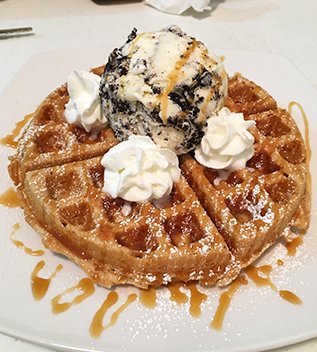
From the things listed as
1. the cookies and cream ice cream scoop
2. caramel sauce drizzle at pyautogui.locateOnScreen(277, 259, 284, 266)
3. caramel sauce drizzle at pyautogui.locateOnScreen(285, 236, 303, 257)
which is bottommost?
caramel sauce drizzle at pyautogui.locateOnScreen(277, 259, 284, 266)

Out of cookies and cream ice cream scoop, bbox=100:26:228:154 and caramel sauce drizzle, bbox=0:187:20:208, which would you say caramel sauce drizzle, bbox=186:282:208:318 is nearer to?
cookies and cream ice cream scoop, bbox=100:26:228:154

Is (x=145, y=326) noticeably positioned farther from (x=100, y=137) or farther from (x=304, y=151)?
(x=304, y=151)

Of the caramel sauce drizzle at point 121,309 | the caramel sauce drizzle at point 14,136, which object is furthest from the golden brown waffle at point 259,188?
the caramel sauce drizzle at point 14,136

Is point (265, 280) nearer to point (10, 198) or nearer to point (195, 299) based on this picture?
point (195, 299)

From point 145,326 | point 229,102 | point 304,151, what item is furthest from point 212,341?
point 229,102

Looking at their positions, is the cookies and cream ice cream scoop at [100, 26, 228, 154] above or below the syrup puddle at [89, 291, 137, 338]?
above

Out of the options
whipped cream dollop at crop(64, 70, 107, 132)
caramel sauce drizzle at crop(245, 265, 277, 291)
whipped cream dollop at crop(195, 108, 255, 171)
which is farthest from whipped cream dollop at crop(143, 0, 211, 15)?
caramel sauce drizzle at crop(245, 265, 277, 291)

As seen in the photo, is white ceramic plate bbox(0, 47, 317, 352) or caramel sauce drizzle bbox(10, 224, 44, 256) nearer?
white ceramic plate bbox(0, 47, 317, 352)
